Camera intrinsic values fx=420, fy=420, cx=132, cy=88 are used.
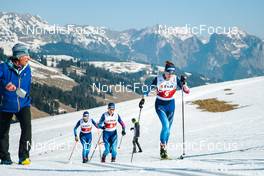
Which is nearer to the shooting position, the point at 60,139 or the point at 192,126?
the point at 192,126

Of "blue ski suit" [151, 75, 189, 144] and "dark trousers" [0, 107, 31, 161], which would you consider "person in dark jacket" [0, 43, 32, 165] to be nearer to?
"dark trousers" [0, 107, 31, 161]

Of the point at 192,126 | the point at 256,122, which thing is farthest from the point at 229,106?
the point at 256,122

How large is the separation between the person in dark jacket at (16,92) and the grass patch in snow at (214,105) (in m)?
36.9

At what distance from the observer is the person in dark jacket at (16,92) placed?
33.3 feet

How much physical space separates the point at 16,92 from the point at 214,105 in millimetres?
40247

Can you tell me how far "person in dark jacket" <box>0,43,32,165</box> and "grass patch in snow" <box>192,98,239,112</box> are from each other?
36870mm

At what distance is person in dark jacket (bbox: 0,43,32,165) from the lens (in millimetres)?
10164

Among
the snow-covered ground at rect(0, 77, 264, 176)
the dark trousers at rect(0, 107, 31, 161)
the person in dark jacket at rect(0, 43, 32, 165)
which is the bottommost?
the snow-covered ground at rect(0, 77, 264, 176)

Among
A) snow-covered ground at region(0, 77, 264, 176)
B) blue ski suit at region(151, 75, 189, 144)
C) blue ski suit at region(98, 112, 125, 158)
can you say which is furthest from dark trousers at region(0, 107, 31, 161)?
snow-covered ground at region(0, 77, 264, 176)

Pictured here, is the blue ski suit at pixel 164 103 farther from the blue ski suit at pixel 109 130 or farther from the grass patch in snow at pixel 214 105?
the grass patch in snow at pixel 214 105

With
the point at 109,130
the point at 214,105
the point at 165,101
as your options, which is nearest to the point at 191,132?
the point at 214,105

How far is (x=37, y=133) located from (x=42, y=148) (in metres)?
12.6

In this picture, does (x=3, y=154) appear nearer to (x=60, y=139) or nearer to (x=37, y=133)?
(x=60, y=139)

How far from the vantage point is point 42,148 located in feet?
135
